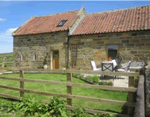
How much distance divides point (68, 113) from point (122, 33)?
359 inches

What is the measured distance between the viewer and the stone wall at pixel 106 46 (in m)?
10.7

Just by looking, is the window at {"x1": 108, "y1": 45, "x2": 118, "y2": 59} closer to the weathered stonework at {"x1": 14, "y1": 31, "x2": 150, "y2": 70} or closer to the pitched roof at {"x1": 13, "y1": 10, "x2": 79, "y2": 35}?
the weathered stonework at {"x1": 14, "y1": 31, "x2": 150, "y2": 70}

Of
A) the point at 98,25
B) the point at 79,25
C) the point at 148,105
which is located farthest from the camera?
the point at 79,25

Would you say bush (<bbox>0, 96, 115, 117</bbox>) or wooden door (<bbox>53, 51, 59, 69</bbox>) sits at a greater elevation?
wooden door (<bbox>53, 51, 59, 69</bbox>)

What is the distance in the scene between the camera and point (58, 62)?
46.9 ft

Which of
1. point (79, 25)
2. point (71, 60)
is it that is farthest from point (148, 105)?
point (79, 25)

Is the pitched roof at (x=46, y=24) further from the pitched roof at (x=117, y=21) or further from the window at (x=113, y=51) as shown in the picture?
the window at (x=113, y=51)

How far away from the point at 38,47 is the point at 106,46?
22.7 feet

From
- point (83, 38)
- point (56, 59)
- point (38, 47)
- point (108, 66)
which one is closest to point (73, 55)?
point (83, 38)

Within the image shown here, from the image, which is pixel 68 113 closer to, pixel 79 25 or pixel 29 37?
pixel 79 25

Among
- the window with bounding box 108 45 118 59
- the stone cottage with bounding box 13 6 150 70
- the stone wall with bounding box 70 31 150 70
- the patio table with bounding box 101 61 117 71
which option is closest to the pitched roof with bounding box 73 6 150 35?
the stone cottage with bounding box 13 6 150 70

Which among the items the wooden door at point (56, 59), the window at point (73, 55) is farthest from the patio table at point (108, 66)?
the wooden door at point (56, 59)

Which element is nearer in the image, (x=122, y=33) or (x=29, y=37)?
(x=122, y=33)

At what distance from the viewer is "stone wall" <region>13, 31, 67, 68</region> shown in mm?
13672
